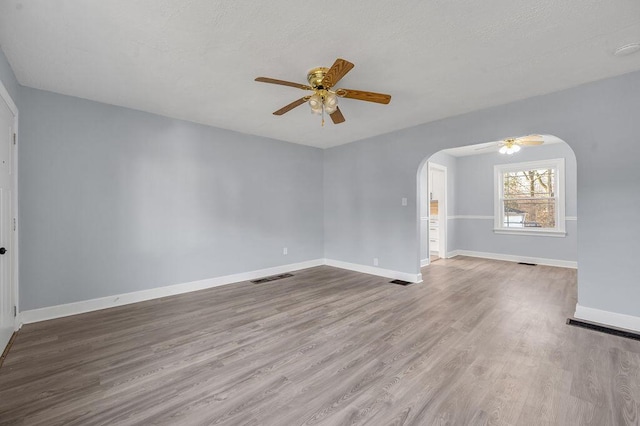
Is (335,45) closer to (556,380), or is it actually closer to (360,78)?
(360,78)

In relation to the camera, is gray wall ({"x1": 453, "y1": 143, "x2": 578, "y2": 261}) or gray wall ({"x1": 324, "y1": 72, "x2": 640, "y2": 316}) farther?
gray wall ({"x1": 453, "y1": 143, "x2": 578, "y2": 261})

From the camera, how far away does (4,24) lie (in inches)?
76.8

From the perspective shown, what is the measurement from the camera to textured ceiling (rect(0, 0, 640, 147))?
1817 millimetres

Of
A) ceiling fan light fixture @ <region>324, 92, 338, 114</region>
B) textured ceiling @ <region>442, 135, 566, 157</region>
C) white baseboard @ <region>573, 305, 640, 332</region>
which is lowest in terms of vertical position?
white baseboard @ <region>573, 305, 640, 332</region>

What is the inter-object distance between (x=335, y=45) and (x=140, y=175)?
3039 millimetres

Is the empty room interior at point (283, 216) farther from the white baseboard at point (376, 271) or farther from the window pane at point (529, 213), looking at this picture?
the window pane at point (529, 213)

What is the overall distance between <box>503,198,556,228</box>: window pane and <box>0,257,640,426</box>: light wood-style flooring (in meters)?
3.13

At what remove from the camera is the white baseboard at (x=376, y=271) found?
4520 millimetres

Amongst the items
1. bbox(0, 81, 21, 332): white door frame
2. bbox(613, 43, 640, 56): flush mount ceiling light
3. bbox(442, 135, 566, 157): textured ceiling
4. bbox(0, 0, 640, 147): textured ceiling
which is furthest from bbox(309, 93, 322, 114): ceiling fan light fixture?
bbox(442, 135, 566, 157): textured ceiling

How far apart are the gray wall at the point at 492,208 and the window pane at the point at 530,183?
272mm

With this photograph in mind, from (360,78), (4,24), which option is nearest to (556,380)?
(360,78)

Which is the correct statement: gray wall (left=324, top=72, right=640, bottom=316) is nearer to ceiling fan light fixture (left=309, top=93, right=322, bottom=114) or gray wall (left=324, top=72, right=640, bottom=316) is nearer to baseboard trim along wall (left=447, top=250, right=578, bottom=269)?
ceiling fan light fixture (left=309, top=93, right=322, bottom=114)

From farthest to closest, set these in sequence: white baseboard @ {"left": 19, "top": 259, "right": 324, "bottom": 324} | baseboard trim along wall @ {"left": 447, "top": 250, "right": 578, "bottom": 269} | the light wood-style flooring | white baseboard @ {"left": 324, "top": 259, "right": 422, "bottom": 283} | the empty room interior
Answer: baseboard trim along wall @ {"left": 447, "top": 250, "right": 578, "bottom": 269} < white baseboard @ {"left": 324, "top": 259, "right": 422, "bottom": 283} < white baseboard @ {"left": 19, "top": 259, "right": 324, "bottom": 324} < the empty room interior < the light wood-style flooring

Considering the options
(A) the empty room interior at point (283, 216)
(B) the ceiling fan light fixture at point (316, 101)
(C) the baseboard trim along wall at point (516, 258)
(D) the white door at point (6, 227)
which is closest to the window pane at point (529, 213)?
(C) the baseboard trim along wall at point (516, 258)
